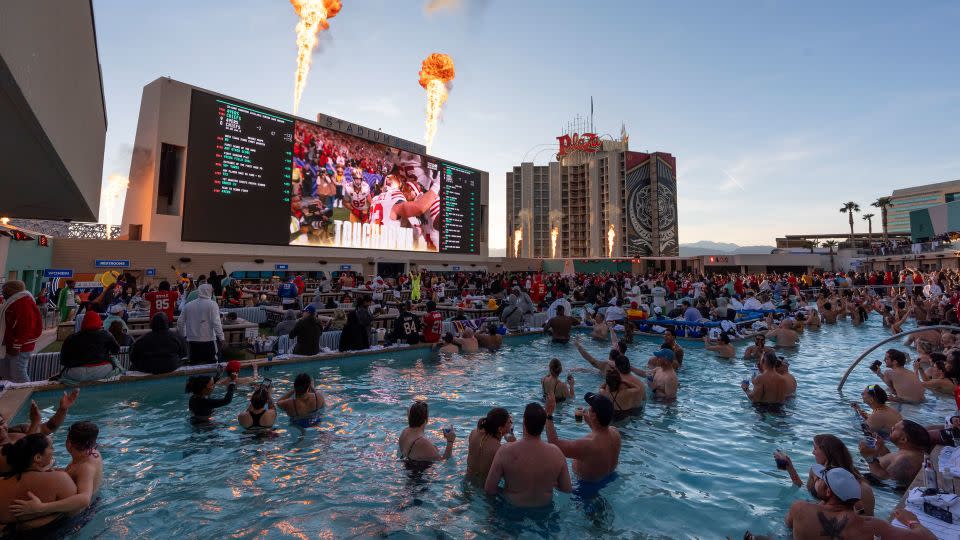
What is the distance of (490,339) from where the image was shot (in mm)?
13758

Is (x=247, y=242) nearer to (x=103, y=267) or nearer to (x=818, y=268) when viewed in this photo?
(x=103, y=267)

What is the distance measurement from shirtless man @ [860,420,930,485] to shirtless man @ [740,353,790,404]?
2773 mm

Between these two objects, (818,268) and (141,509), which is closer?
(141,509)

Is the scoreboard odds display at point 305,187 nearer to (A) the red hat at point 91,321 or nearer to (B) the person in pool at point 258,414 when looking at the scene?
(A) the red hat at point 91,321

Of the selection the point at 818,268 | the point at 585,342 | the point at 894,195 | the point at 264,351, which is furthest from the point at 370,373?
the point at 894,195

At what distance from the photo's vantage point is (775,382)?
7723 millimetres

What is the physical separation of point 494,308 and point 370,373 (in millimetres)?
7755

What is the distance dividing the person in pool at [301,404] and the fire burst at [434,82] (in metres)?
38.8

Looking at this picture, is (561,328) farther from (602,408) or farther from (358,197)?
(358,197)

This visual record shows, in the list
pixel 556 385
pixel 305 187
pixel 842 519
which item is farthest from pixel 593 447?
pixel 305 187

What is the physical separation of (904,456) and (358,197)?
31.7m

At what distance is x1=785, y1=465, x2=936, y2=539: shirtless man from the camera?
288 cm

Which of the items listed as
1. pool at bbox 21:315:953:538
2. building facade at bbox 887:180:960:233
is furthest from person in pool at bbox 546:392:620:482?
building facade at bbox 887:180:960:233

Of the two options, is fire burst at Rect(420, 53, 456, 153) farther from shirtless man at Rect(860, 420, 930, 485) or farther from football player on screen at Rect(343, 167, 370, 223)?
shirtless man at Rect(860, 420, 930, 485)
